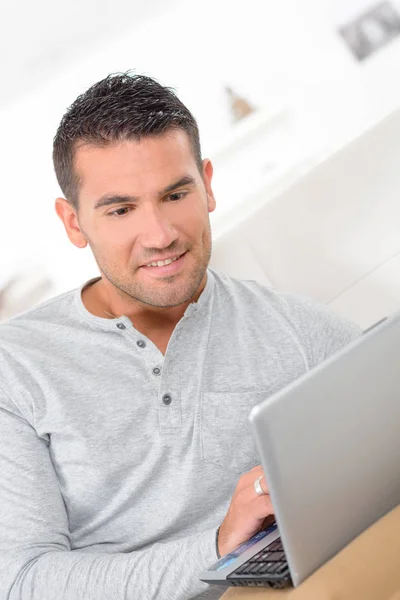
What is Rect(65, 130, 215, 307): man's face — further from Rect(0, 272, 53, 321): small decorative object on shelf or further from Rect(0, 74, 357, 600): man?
Rect(0, 272, 53, 321): small decorative object on shelf

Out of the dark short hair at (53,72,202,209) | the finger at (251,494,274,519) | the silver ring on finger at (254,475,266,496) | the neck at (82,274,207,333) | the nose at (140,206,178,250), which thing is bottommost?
the finger at (251,494,274,519)

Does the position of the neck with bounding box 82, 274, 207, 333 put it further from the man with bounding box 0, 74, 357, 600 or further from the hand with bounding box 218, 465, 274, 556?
the hand with bounding box 218, 465, 274, 556

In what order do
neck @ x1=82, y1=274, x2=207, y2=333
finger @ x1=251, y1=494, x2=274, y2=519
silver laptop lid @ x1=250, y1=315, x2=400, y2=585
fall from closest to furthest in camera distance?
silver laptop lid @ x1=250, y1=315, x2=400, y2=585
finger @ x1=251, y1=494, x2=274, y2=519
neck @ x1=82, y1=274, x2=207, y2=333

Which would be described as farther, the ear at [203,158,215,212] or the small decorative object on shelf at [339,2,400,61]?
the small decorative object on shelf at [339,2,400,61]

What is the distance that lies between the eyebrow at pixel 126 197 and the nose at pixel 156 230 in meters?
0.03

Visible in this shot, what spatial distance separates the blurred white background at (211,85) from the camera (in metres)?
4.82

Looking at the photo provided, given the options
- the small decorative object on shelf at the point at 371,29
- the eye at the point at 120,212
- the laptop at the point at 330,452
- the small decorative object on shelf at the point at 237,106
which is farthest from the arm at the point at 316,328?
the small decorative object on shelf at the point at 371,29

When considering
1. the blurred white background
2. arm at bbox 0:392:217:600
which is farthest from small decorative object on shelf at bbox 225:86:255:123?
arm at bbox 0:392:217:600

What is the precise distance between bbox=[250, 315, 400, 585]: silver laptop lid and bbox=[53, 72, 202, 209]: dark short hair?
2.37 ft

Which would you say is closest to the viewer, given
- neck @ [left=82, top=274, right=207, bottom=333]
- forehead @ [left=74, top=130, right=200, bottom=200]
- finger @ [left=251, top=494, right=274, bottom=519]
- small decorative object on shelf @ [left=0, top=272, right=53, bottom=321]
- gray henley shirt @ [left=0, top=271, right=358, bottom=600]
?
finger @ [left=251, top=494, right=274, bottom=519]

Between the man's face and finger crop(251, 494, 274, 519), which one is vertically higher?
the man's face

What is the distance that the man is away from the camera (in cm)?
148

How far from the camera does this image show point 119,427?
1.50m

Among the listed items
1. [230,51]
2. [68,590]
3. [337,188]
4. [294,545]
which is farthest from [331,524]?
[230,51]
